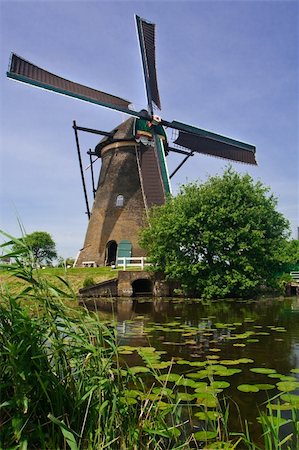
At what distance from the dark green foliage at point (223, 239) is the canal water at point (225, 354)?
5.70 meters

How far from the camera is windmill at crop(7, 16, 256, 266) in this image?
22.5 m

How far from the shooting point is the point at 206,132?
24.8 m

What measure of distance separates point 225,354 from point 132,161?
1923 centimetres

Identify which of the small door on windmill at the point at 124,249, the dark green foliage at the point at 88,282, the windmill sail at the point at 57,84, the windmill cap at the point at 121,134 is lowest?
the dark green foliage at the point at 88,282

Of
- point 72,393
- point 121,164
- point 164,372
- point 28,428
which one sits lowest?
point 164,372

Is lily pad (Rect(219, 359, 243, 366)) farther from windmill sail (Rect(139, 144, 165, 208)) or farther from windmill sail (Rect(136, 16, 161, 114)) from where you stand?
windmill sail (Rect(136, 16, 161, 114))

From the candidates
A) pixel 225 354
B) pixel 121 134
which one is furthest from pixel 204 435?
pixel 121 134

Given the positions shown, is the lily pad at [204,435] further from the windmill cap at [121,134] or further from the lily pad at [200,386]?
the windmill cap at [121,134]

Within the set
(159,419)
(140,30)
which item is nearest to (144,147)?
(140,30)

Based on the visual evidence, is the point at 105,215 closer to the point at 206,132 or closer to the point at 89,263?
the point at 89,263

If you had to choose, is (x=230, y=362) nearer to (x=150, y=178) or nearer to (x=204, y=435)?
(x=204, y=435)

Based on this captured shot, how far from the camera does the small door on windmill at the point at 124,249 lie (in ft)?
73.1

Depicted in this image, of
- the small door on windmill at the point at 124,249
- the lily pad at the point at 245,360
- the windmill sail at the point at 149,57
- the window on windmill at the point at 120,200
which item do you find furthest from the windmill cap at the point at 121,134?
the lily pad at the point at 245,360

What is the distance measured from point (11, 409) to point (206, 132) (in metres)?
24.4
